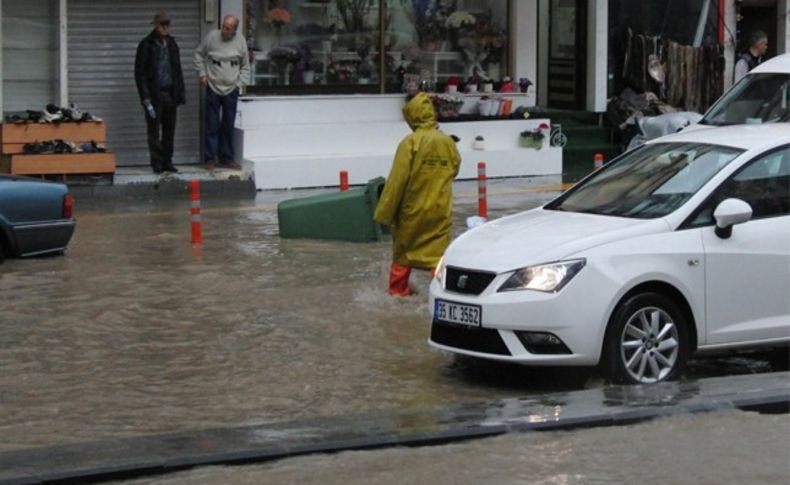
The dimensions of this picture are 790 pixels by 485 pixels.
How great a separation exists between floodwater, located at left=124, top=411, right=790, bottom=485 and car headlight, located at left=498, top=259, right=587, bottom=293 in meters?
1.18

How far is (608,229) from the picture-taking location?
9.38 m

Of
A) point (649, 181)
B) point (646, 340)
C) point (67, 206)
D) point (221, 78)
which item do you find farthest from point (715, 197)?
point (221, 78)

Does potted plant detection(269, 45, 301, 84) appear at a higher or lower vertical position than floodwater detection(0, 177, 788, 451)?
higher

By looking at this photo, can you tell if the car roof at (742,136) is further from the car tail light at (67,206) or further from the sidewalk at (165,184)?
the sidewalk at (165,184)

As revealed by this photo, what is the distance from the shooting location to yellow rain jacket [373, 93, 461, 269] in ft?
39.3

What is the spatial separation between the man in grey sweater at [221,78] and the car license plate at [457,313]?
11080 millimetres

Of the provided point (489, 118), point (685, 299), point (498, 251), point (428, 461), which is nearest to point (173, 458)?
point (428, 461)

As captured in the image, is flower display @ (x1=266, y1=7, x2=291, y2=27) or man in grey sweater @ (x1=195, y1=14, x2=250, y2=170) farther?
flower display @ (x1=266, y1=7, x2=291, y2=27)

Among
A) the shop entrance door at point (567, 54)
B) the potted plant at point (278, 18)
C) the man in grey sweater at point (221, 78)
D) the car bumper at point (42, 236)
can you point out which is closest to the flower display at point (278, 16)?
the potted plant at point (278, 18)

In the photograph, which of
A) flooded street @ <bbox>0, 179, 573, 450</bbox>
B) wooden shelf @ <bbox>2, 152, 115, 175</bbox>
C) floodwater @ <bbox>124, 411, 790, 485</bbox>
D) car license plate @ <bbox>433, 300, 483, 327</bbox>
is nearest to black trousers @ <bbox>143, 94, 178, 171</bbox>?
wooden shelf @ <bbox>2, 152, 115, 175</bbox>

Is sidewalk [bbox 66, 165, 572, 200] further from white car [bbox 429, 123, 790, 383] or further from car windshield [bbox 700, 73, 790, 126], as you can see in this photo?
white car [bbox 429, 123, 790, 383]

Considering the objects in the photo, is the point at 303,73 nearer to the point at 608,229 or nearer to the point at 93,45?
the point at 93,45

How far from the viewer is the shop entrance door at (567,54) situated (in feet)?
80.9

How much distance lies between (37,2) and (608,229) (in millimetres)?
12923
